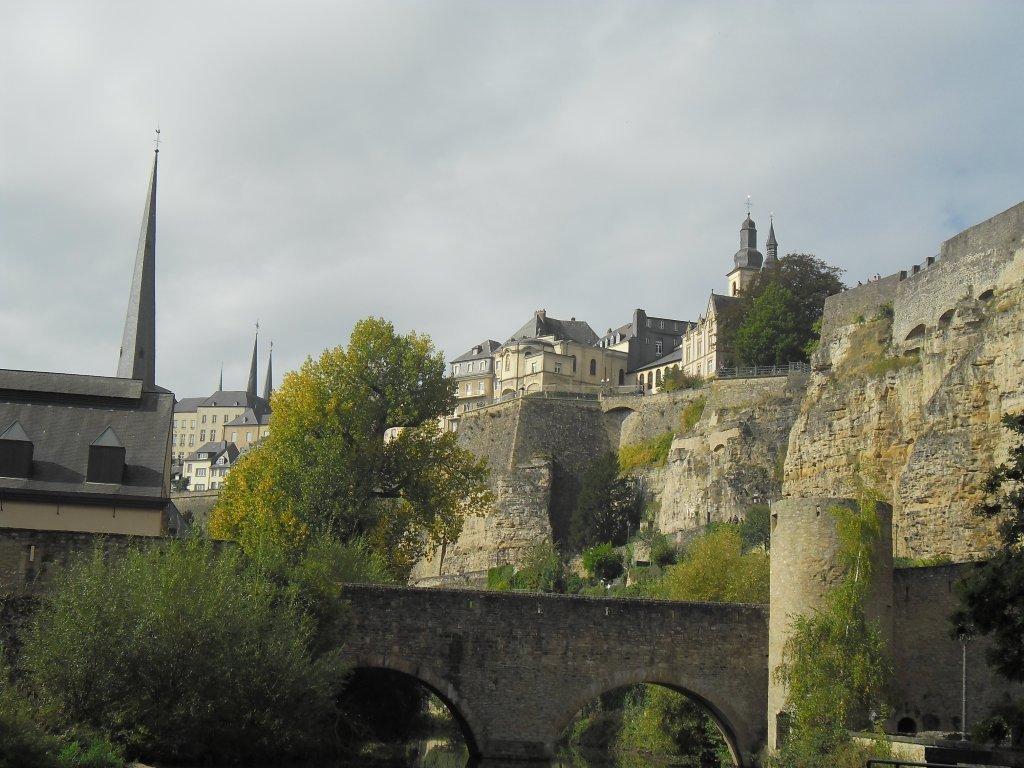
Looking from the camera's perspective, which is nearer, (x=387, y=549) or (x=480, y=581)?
(x=387, y=549)

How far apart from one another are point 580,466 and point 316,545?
120 feet

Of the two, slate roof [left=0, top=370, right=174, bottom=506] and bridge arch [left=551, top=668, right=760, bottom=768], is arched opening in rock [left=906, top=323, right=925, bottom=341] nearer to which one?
bridge arch [left=551, top=668, right=760, bottom=768]

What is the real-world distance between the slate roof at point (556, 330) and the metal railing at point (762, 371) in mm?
27251

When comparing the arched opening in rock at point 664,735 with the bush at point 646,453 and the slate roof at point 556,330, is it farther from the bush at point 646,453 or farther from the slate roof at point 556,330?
the slate roof at point 556,330

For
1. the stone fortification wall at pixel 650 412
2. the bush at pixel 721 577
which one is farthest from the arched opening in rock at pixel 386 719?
the stone fortification wall at pixel 650 412

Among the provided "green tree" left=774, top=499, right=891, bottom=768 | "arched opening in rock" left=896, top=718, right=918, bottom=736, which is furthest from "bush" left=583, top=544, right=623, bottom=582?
"green tree" left=774, top=499, right=891, bottom=768

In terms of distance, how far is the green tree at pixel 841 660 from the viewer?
27359 millimetres

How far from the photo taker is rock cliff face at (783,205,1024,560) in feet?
132

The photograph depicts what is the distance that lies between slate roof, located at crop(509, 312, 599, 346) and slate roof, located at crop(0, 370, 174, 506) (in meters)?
63.5

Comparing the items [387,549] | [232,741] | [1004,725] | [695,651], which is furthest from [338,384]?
[1004,725]

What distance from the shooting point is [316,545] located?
34438mm

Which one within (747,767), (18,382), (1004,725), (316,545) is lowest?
(747,767)

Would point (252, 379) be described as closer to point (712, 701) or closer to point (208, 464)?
point (208, 464)

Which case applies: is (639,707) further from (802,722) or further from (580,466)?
(580,466)
